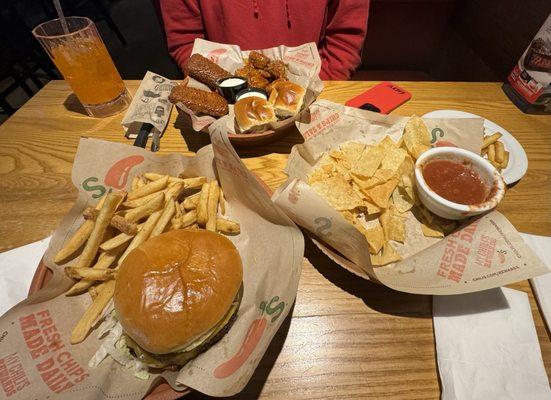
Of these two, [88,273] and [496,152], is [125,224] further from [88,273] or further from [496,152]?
[496,152]

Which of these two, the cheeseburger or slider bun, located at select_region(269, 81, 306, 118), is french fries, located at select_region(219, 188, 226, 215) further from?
slider bun, located at select_region(269, 81, 306, 118)

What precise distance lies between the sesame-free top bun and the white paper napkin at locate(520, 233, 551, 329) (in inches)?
48.7

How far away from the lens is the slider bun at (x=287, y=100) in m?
1.85

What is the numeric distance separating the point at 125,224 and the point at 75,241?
0.73 ft

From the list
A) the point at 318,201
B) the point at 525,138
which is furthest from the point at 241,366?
the point at 525,138

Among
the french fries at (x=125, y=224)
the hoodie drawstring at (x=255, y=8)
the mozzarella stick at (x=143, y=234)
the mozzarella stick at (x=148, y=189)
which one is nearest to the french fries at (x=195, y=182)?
the french fries at (x=125, y=224)

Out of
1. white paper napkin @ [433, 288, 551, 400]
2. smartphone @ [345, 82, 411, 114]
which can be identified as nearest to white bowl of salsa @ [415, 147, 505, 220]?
white paper napkin @ [433, 288, 551, 400]

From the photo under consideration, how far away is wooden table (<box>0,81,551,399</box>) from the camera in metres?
1.07

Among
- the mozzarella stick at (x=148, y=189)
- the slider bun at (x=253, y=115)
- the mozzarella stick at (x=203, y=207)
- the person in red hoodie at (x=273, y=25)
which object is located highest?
the person in red hoodie at (x=273, y=25)

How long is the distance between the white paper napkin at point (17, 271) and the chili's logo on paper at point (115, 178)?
0.33m

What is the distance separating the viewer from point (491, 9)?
329 cm

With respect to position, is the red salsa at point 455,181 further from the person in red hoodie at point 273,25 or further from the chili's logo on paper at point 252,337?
the person in red hoodie at point 273,25

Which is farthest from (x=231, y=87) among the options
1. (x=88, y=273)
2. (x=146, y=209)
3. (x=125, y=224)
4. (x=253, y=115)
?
(x=88, y=273)

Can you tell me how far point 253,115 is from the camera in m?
1.77
